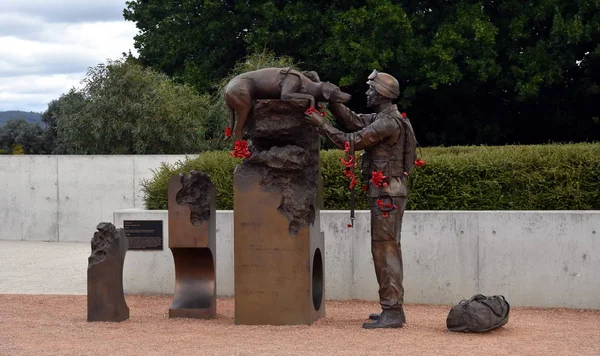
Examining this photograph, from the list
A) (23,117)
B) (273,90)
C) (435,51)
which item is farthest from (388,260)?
(23,117)

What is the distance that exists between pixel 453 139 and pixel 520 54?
12.1ft

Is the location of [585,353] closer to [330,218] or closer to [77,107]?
[330,218]

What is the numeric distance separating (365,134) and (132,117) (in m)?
13.5

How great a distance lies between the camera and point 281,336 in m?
8.88

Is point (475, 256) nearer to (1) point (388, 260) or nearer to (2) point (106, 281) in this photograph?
(1) point (388, 260)

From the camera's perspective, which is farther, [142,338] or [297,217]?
[297,217]

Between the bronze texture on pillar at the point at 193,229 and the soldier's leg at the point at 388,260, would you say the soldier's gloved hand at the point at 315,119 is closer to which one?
the soldier's leg at the point at 388,260

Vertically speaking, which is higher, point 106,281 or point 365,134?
point 365,134

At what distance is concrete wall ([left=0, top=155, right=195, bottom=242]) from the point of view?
62.2 feet

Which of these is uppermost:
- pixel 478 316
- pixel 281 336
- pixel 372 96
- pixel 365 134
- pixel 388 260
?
pixel 372 96

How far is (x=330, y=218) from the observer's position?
12.0 m

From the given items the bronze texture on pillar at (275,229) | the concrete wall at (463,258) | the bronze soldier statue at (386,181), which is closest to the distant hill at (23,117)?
the concrete wall at (463,258)

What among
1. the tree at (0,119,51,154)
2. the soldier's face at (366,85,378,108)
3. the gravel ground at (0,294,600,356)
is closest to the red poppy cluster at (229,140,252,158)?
the soldier's face at (366,85,378,108)

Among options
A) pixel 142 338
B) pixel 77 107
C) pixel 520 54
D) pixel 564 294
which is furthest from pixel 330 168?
pixel 520 54
